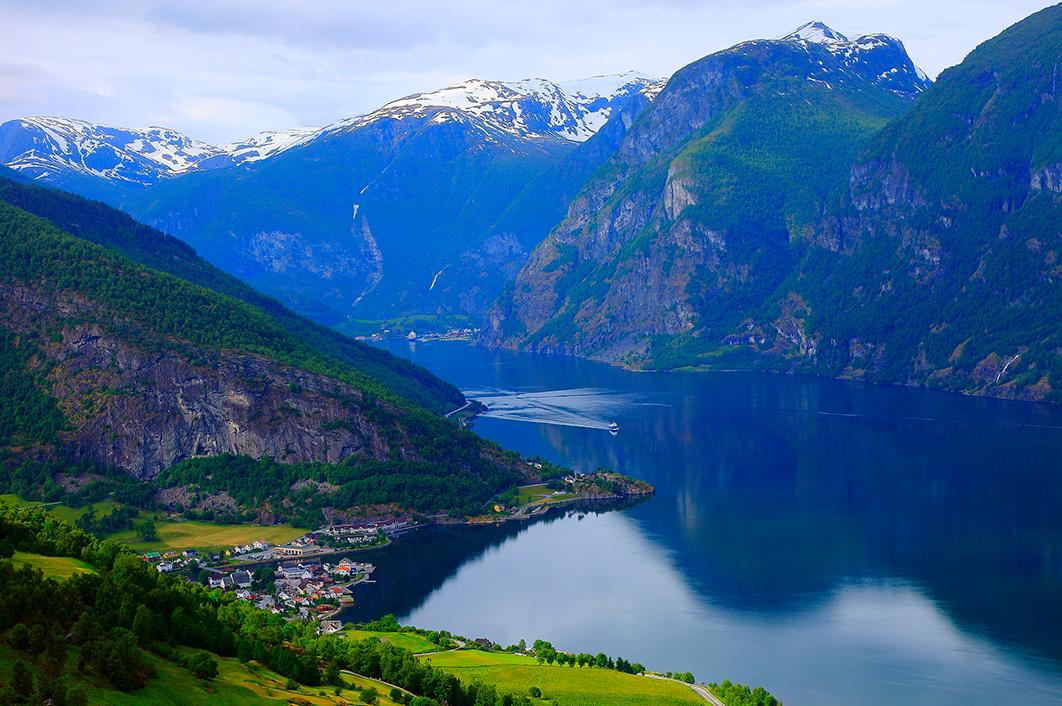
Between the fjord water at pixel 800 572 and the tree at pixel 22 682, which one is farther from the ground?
the tree at pixel 22 682

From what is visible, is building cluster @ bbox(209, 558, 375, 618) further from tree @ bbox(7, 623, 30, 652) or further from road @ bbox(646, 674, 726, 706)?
tree @ bbox(7, 623, 30, 652)

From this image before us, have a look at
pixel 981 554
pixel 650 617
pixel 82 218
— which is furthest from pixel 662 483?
pixel 82 218

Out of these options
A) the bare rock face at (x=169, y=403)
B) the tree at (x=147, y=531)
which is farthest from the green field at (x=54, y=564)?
the bare rock face at (x=169, y=403)

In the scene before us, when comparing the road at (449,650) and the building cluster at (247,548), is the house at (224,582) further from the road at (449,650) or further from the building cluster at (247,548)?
the road at (449,650)

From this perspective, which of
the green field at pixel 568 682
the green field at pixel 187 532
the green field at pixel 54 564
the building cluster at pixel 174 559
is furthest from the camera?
the green field at pixel 187 532

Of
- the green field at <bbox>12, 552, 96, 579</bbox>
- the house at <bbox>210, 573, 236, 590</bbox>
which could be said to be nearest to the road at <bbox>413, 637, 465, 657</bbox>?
the green field at <bbox>12, 552, 96, 579</bbox>
